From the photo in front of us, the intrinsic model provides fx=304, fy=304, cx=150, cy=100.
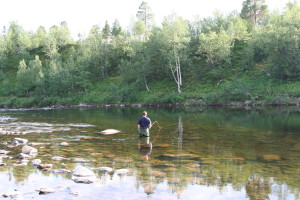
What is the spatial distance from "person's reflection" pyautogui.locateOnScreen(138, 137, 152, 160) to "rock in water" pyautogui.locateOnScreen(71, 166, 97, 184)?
411 centimetres

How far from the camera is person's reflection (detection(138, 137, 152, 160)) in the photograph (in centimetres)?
1727

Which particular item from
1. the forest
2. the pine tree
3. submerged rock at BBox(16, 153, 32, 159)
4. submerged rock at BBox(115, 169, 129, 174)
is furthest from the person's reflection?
the pine tree

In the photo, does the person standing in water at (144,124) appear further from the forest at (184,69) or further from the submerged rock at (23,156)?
the forest at (184,69)

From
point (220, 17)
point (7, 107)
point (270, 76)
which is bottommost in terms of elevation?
point (7, 107)

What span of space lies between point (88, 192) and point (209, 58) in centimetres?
6712

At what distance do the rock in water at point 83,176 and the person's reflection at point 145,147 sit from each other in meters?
4.11

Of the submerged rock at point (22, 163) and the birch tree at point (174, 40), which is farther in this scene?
the birch tree at point (174, 40)

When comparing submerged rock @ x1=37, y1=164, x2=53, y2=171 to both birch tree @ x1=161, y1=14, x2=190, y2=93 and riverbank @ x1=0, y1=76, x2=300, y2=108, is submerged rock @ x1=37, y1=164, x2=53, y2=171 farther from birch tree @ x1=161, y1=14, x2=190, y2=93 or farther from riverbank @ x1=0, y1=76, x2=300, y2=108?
birch tree @ x1=161, y1=14, x2=190, y2=93

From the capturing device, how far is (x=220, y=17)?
3871 inches

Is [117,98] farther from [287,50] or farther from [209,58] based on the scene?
[287,50]

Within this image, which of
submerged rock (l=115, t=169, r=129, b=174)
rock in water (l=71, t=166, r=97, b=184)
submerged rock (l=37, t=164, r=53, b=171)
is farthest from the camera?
submerged rock (l=37, t=164, r=53, b=171)

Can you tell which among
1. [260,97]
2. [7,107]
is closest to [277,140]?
[260,97]

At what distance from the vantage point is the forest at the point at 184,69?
60469mm

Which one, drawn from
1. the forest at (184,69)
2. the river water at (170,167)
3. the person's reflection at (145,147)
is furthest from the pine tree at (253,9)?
the person's reflection at (145,147)
